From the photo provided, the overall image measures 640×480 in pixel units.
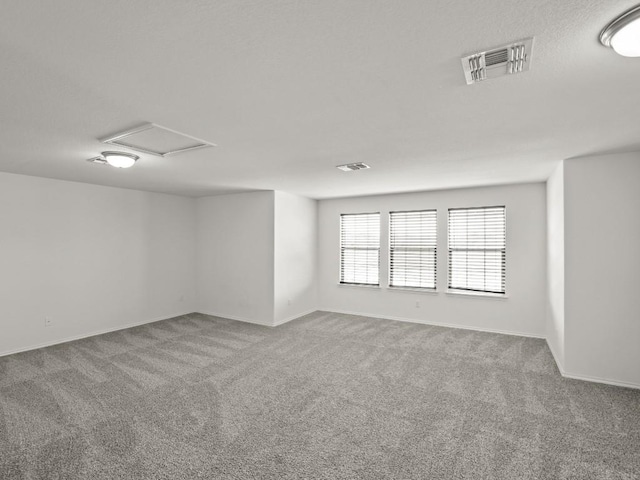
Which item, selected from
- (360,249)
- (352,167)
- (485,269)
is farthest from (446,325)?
(352,167)

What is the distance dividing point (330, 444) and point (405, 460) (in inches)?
21.5

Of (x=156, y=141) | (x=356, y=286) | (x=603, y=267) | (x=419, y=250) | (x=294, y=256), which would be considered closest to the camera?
(x=156, y=141)

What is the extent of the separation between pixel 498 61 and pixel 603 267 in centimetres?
301

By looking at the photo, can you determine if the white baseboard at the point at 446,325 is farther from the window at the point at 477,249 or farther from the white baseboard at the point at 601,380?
the white baseboard at the point at 601,380

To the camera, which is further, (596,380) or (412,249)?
(412,249)

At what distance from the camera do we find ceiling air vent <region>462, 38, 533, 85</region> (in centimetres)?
148

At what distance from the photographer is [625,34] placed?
1.30m

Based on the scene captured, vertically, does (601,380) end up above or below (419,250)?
below

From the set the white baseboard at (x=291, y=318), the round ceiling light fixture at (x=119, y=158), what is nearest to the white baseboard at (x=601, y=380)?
the white baseboard at (x=291, y=318)

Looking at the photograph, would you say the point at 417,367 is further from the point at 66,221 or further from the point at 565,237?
the point at 66,221

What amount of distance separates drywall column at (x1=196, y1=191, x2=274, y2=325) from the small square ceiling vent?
8.74 ft

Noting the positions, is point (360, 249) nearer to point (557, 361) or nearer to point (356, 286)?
point (356, 286)

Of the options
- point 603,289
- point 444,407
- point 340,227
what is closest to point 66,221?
point 340,227

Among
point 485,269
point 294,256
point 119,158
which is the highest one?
point 119,158
